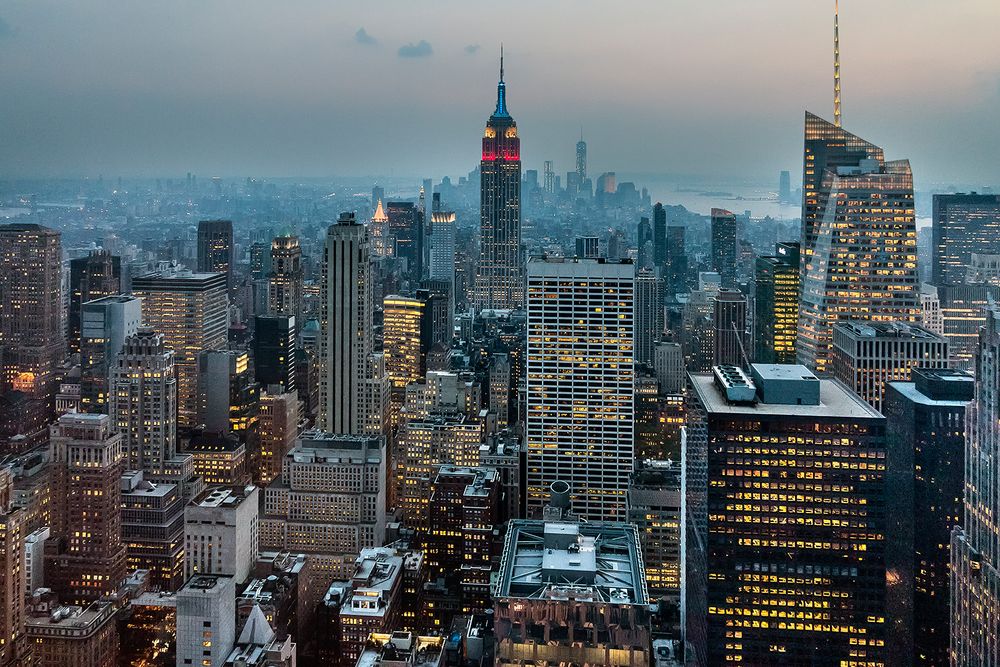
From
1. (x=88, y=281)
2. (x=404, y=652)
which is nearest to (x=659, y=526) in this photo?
(x=404, y=652)

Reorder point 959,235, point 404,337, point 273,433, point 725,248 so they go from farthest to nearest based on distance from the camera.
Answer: point 725,248 < point 404,337 < point 273,433 < point 959,235

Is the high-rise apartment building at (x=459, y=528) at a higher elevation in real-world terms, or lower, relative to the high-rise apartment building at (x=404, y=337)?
lower

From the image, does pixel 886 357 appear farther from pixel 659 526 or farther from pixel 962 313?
pixel 659 526

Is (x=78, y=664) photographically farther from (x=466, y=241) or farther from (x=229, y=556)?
(x=466, y=241)

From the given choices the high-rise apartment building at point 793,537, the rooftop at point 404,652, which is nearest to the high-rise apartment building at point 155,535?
the rooftop at point 404,652

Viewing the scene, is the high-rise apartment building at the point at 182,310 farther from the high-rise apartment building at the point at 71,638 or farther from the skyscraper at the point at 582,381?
the high-rise apartment building at the point at 71,638

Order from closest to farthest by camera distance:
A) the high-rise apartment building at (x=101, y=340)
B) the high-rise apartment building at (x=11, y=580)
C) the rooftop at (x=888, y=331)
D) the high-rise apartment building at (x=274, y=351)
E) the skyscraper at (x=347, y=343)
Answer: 1. the high-rise apartment building at (x=11, y=580)
2. the rooftop at (x=888, y=331)
3. the high-rise apartment building at (x=101, y=340)
4. the skyscraper at (x=347, y=343)
5. the high-rise apartment building at (x=274, y=351)

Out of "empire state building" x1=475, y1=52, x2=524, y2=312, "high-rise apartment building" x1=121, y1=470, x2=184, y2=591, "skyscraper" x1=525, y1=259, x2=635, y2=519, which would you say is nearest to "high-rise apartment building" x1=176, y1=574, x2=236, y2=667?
"high-rise apartment building" x1=121, y1=470, x2=184, y2=591
